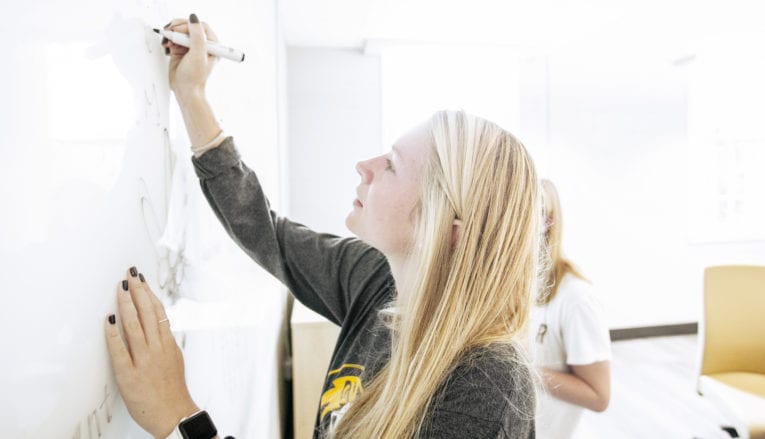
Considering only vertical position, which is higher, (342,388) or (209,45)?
(209,45)

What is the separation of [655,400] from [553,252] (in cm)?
228

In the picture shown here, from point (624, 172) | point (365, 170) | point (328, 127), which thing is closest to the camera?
point (365, 170)

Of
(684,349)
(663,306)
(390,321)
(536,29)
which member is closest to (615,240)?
(663,306)

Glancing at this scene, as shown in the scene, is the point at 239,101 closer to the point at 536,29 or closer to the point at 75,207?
the point at 75,207

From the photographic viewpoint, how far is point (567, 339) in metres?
1.16

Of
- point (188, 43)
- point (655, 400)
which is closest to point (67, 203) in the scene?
point (188, 43)

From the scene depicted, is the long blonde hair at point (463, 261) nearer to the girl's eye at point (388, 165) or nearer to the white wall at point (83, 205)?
the girl's eye at point (388, 165)

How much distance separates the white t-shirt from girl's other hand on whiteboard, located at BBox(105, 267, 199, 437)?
3.02 ft

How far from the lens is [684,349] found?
356cm

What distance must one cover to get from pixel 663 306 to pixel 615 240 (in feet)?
2.53

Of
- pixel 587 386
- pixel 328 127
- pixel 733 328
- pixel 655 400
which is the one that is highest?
pixel 328 127

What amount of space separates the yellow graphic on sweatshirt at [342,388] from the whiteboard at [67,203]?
41 cm

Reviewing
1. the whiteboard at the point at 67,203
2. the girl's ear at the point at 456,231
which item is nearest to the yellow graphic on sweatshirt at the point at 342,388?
the girl's ear at the point at 456,231

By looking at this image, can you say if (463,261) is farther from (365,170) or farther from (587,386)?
(587,386)
